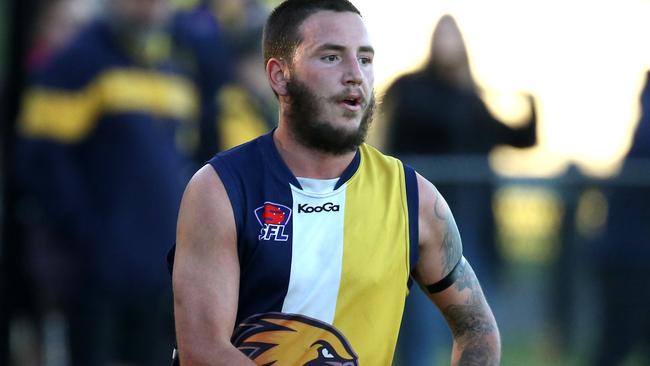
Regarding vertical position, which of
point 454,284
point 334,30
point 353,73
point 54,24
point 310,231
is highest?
point 54,24

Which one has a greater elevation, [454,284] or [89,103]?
[89,103]

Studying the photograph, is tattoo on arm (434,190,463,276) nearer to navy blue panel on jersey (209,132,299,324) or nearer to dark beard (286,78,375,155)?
dark beard (286,78,375,155)

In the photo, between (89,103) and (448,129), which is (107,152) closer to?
(89,103)

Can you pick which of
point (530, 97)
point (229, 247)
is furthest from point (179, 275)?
point (530, 97)

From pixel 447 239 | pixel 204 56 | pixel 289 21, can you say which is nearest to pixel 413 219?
pixel 447 239

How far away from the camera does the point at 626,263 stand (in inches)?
394

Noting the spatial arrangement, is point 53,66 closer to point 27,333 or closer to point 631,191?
point 27,333

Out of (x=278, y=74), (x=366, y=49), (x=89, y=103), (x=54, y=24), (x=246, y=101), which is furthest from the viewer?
(x=54, y=24)

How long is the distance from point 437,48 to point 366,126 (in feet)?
15.8

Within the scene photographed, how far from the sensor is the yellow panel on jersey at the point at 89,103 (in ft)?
28.8

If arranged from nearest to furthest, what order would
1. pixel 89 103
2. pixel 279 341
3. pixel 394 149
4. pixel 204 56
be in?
pixel 279 341, pixel 89 103, pixel 204 56, pixel 394 149

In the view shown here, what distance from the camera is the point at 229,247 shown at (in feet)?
16.3

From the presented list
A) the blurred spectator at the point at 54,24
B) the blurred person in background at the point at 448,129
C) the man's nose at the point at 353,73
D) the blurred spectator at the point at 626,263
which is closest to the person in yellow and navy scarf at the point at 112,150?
the blurred spectator at the point at 54,24

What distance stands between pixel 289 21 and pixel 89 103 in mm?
3764
